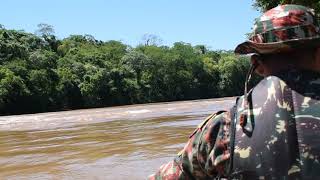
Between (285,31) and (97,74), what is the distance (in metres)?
69.4

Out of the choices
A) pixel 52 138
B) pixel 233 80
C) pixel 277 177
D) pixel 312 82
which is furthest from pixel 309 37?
pixel 233 80

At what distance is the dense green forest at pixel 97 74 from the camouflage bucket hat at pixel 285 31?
55399 mm

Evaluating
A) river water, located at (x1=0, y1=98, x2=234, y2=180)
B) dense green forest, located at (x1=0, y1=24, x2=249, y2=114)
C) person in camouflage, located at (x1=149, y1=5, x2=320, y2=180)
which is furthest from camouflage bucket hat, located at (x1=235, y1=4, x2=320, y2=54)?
dense green forest, located at (x1=0, y1=24, x2=249, y2=114)

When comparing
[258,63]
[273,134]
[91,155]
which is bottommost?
[91,155]

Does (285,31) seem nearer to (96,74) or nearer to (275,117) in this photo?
(275,117)

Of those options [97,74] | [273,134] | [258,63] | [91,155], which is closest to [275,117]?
[273,134]

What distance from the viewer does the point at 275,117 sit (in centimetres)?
173

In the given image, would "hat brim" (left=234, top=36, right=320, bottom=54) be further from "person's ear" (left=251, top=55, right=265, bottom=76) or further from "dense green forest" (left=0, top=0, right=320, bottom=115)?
"dense green forest" (left=0, top=0, right=320, bottom=115)

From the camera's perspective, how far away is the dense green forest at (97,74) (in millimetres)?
61000

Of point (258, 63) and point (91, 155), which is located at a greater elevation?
point (258, 63)

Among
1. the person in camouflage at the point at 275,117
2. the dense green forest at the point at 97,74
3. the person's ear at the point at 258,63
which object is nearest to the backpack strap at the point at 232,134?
the person in camouflage at the point at 275,117

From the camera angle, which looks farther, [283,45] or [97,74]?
[97,74]

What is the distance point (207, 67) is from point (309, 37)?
307 feet

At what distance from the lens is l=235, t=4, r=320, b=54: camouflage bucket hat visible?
175 centimetres
